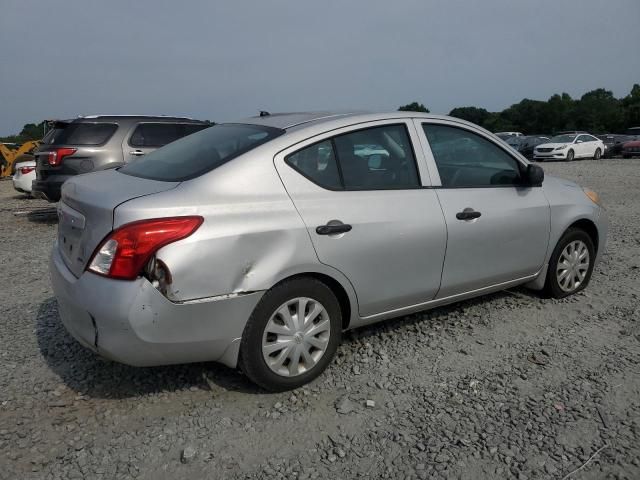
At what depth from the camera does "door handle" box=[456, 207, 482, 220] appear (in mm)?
3669

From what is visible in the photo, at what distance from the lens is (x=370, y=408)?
9.82ft

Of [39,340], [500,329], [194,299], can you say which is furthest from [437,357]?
[39,340]

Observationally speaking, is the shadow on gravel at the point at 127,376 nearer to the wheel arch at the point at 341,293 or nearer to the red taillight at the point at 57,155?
the wheel arch at the point at 341,293

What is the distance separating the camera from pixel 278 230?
2.92 m

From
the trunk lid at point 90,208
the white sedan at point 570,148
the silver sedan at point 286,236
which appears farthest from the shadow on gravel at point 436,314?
the white sedan at point 570,148

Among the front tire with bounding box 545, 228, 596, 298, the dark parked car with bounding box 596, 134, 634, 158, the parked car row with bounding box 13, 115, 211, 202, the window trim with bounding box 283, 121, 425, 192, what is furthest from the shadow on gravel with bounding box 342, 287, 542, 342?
the dark parked car with bounding box 596, 134, 634, 158

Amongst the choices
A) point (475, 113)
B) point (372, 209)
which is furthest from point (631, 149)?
point (475, 113)

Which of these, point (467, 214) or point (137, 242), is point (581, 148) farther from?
point (137, 242)

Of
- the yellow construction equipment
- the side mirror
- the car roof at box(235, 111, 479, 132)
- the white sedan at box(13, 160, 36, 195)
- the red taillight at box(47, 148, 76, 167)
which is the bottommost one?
the yellow construction equipment

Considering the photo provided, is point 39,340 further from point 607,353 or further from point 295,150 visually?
point 607,353

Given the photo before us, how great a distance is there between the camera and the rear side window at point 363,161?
126 inches

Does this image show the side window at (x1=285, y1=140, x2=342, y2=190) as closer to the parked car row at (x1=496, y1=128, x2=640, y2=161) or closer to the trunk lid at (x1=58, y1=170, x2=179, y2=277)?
the trunk lid at (x1=58, y1=170, x2=179, y2=277)

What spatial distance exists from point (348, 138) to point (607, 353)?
226 cm

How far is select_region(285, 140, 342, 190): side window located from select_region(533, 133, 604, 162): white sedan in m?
25.2
